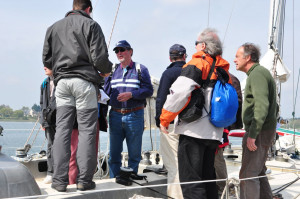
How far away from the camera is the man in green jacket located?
108 inches

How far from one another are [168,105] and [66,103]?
84cm

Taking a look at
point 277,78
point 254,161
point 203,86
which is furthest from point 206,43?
point 277,78

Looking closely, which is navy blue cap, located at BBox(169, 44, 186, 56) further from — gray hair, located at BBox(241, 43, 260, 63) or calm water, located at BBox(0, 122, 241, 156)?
calm water, located at BBox(0, 122, 241, 156)

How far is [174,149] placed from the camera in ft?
10.8

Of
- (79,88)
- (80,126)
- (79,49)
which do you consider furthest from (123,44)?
(80,126)

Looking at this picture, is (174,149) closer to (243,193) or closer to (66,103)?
(243,193)

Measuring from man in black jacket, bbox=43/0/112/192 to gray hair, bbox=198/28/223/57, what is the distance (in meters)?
0.85

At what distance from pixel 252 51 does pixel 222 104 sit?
794mm

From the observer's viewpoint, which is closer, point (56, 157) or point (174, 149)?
point (56, 157)

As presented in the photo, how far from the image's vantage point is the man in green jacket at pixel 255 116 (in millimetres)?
2732

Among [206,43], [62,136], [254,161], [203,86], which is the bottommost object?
[254,161]

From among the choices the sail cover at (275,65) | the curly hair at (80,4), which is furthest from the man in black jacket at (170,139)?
the sail cover at (275,65)

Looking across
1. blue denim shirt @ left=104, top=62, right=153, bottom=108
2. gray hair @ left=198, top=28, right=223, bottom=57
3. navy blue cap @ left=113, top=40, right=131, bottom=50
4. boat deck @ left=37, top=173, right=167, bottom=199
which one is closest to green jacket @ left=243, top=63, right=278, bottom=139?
gray hair @ left=198, top=28, right=223, bottom=57

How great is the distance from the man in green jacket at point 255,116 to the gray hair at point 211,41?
0.42 meters
